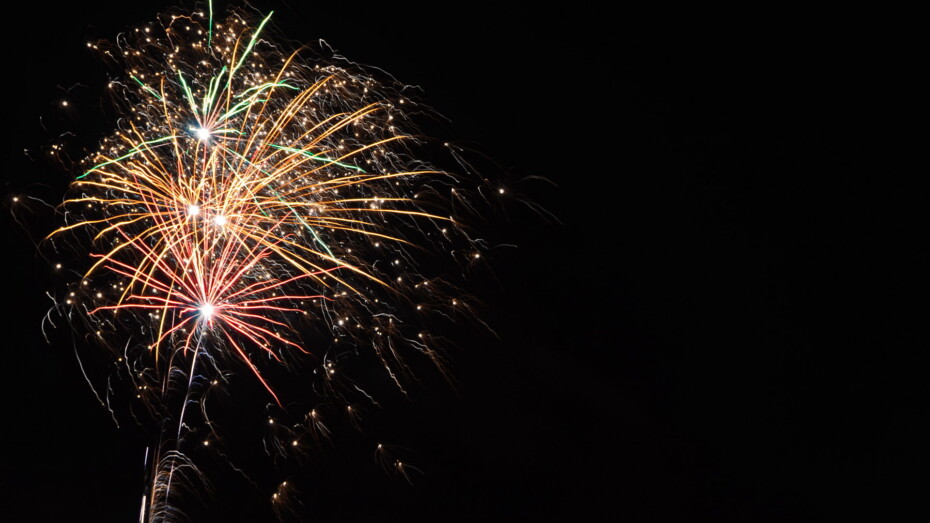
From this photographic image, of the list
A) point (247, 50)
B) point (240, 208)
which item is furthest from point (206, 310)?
point (247, 50)

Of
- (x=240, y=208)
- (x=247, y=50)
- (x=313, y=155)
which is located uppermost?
(x=247, y=50)

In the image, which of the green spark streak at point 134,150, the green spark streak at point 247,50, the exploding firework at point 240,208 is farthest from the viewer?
the exploding firework at point 240,208

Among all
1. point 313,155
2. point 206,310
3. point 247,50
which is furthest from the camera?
point 313,155

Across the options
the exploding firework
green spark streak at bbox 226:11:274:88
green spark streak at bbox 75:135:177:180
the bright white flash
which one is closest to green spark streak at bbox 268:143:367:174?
the exploding firework

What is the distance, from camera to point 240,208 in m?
4.61

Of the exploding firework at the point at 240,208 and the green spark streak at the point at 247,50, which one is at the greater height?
the green spark streak at the point at 247,50

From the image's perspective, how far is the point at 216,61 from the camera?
15.5 feet

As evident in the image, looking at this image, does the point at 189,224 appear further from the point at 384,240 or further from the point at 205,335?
Answer: the point at 384,240

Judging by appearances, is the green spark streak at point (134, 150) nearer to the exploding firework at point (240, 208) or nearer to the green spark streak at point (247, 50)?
the exploding firework at point (240, 208)

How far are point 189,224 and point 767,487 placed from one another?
608 centimetres

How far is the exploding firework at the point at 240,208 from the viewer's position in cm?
459

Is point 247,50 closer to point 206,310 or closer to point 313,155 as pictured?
point 313,155

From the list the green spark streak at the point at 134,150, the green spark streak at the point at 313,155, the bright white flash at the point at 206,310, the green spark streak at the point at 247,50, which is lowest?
the bright white flash at the point at 206,310

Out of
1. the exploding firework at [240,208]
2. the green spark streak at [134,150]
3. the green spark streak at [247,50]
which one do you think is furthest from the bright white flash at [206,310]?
the green spark streak at [247,50]
